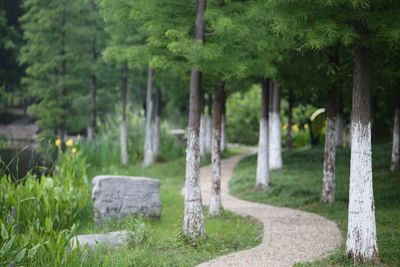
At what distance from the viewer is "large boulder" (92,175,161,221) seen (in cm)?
1164

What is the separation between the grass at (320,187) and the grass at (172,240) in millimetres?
1813

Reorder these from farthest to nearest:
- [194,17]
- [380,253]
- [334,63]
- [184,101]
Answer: [184,101] → [334,63] → [194,17] → [380,253]

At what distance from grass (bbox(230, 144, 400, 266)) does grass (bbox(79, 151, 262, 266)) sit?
5.95 feet

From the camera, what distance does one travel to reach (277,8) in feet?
25.9

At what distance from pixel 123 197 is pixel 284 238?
12.0 ft

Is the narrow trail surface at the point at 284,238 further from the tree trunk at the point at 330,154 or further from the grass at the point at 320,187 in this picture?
the tree trunk at the point at 330,154

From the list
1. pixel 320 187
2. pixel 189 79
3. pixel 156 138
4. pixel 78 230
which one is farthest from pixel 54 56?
pixel 78 230

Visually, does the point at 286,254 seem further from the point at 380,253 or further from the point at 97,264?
the point at 97,264

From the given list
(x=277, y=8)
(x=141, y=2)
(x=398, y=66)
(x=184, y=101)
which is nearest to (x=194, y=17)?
(x=141, y=2)

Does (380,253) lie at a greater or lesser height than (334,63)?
lesser

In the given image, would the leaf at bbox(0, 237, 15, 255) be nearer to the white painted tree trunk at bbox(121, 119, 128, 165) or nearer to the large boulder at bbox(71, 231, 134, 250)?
the large boulder at bbox(71, 231, 134, 250)

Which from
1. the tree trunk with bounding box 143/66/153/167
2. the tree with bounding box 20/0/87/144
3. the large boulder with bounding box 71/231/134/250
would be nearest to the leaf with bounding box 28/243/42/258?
the large boulder with bounding box 71/231/134/250

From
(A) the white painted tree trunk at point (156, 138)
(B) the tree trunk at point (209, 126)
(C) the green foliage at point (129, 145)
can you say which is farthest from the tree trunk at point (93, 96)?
(B) the tree trunk at point (209, 126)

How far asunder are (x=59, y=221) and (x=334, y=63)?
6872 millimetres
